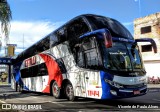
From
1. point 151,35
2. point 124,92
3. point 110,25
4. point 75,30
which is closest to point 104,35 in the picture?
point 110,25

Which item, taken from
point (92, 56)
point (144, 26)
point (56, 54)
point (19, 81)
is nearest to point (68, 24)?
point (56, 54)

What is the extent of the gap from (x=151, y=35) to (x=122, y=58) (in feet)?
116

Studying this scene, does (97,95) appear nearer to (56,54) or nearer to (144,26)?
(56,54)

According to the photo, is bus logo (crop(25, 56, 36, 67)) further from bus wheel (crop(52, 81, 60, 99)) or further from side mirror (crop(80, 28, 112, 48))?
side mirror (crop(80, 28, 112, 48))

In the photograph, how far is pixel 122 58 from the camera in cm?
1404

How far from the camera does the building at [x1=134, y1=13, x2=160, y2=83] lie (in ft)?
153

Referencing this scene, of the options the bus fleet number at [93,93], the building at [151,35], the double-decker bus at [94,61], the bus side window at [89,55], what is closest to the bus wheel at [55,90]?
the double-decker bus at [94,61]

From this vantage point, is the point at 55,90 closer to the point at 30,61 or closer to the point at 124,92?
the point at 30,61

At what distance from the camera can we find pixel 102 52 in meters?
13.7

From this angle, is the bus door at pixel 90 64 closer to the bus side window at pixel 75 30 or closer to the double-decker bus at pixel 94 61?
the double-decker bus at pixel 94 61

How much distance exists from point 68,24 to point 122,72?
4868 mm

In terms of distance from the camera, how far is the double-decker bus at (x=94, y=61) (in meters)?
13.5

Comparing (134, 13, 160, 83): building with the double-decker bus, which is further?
(134, 13, 160, 83): building

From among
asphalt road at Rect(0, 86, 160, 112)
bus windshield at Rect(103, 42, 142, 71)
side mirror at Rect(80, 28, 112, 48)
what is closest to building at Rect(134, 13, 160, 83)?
asphalt road at Rect(0, 86, 160, 112)
